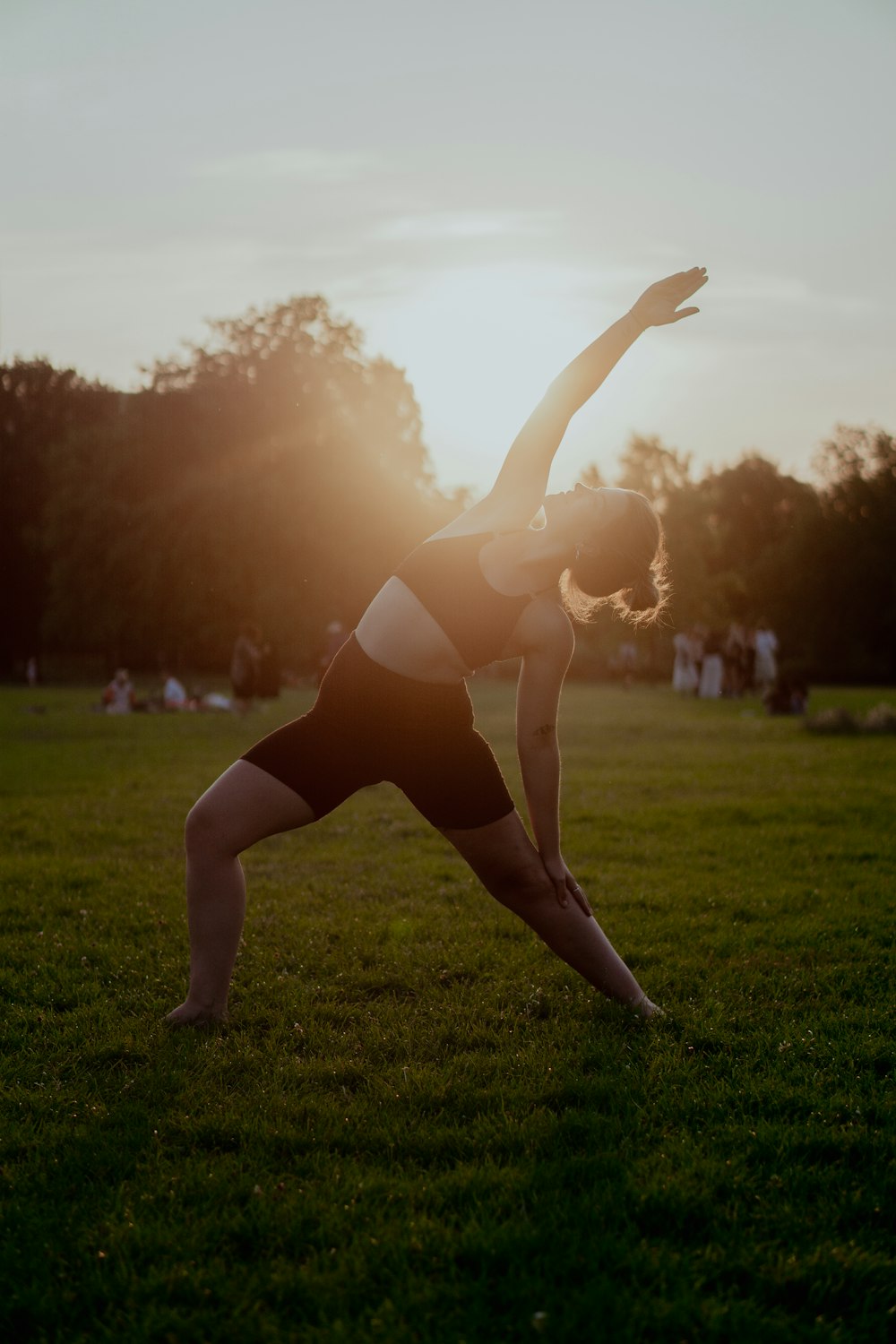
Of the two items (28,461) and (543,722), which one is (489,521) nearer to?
(543,722)

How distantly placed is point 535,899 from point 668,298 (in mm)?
2346

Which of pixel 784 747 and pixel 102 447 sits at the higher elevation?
pixel 102 447

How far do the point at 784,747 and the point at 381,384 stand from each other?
115 feet

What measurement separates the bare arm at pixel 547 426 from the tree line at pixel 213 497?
39.1 m

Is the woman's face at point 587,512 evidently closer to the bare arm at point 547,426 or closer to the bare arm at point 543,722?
the bare arm at point 547,426

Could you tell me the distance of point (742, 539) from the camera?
75.3 metres

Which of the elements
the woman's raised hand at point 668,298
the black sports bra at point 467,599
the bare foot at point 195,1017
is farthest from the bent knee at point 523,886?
the woman's raised hand at point 668,298

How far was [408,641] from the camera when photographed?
426 cm

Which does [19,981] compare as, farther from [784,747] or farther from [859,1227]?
[784,747]

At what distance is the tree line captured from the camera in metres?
44.2

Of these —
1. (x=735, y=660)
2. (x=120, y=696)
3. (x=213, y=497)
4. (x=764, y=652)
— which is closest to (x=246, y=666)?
(x=120, y=696)

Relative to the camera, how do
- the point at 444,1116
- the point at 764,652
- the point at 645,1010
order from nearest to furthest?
the point at 444,1116, the point at 645,1010, the point at 764,652

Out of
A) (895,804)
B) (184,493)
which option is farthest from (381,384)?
(895,804)

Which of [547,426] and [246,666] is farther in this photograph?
[246,666]
